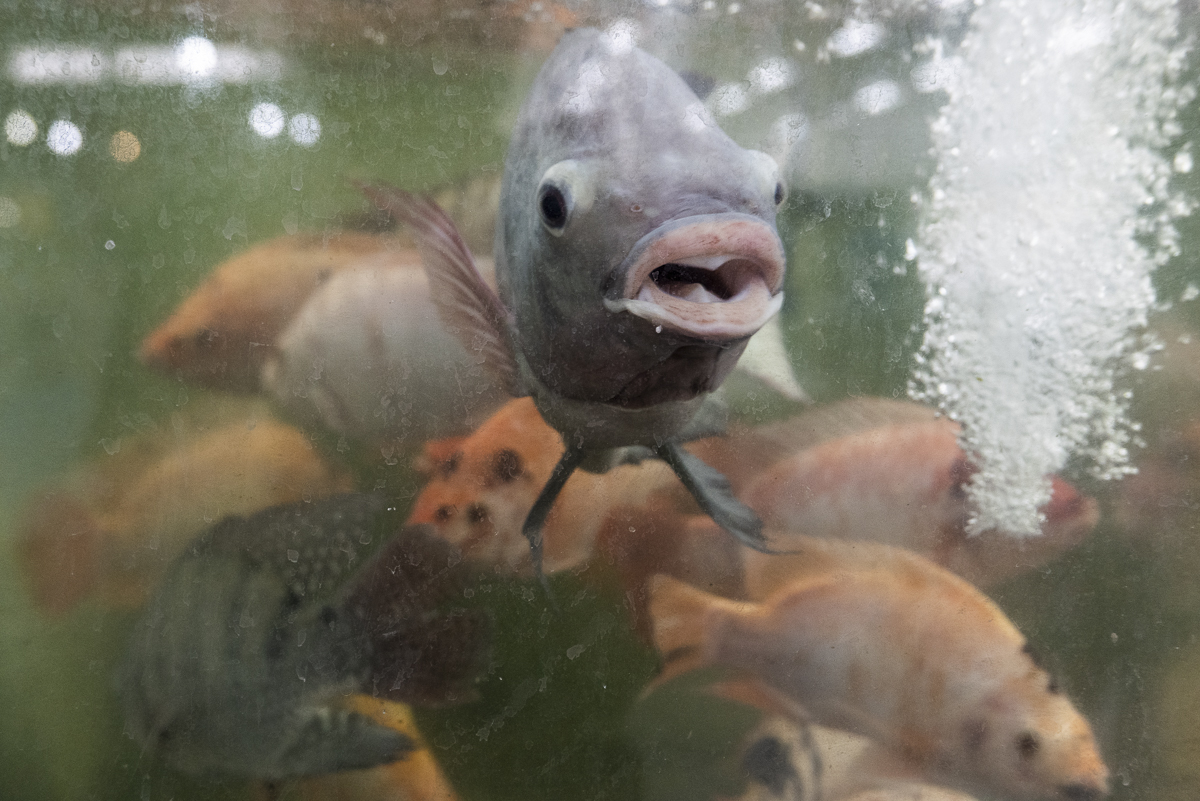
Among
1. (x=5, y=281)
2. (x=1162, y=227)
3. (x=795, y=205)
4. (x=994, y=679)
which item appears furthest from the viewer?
(x=1162, y=227)

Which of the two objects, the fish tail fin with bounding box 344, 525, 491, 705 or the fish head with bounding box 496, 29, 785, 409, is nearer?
the fish head with bounding box 496, 29, 785, 409

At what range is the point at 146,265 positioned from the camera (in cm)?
135

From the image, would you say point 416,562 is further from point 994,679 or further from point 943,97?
point 943,97

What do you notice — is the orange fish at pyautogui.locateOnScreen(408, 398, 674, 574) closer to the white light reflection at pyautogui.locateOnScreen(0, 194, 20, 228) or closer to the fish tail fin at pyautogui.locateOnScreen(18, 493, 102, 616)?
the fish tail fin at pyautogui.locateOnScreen(18, 493, 102, 616)

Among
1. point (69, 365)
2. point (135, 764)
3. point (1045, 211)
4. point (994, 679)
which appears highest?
point (1045, 211)

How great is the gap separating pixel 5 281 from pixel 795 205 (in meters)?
1.73

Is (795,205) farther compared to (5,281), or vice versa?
(795,205)

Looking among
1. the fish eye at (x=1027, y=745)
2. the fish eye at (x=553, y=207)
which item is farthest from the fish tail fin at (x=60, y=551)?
the fish eye at (x=1027, y=745)

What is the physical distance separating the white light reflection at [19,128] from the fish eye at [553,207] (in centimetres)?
111

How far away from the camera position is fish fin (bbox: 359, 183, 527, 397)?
4.10 ft

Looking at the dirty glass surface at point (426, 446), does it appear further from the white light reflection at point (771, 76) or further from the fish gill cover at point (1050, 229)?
the fish gill cover at point (1050, 229)

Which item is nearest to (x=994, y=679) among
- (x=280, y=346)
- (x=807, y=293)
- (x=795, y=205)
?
(x=807, y=293)

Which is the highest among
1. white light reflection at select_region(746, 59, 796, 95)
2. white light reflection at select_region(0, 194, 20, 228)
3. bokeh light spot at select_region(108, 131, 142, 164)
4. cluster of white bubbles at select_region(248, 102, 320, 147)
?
white light reflection at select_region(746, 59, 796, 95)

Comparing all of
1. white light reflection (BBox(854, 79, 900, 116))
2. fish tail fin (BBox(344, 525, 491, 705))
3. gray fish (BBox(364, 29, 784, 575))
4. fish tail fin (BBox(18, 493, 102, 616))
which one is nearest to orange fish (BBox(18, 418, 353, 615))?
fish tail fin (BBox(18, 493, 102, 616))
